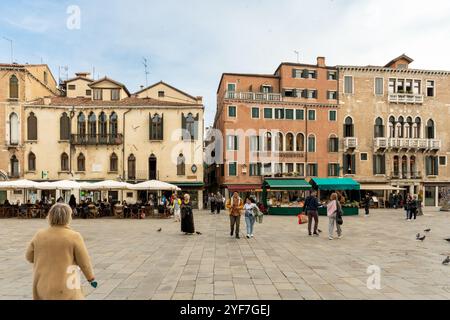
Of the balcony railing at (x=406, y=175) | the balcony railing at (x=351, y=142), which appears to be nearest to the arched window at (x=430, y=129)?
the balcony railing at (x=406, y=175)

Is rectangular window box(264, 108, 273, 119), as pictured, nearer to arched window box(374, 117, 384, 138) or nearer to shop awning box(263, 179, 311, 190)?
shop awning box(263, 179, 311, 190)

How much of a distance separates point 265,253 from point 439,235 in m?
8.81

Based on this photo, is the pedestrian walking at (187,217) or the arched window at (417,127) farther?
the arched window at (417,127)

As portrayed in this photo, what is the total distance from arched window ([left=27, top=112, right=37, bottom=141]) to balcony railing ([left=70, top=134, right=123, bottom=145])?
3.40 m

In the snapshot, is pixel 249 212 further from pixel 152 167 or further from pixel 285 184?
pixel 152 167

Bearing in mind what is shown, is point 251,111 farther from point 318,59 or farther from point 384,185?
point 384,185

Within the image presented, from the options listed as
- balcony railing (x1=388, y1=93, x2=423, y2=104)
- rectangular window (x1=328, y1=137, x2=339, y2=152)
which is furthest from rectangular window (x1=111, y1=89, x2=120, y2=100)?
balcony railing (x1=388, y1=93, x2=423, y2=104)

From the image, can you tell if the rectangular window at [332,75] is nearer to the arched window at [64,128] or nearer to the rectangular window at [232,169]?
the rectangular window at [232,169]

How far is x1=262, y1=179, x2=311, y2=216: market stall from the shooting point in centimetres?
2714

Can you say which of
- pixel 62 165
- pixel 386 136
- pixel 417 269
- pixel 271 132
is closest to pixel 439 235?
pixel 417 269

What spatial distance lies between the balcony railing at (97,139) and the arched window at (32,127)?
3395 millimetres

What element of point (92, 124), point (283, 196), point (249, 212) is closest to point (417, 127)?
point (283, 196)

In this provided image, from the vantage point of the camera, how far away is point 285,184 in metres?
28.3

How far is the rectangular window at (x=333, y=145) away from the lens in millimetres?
38344
